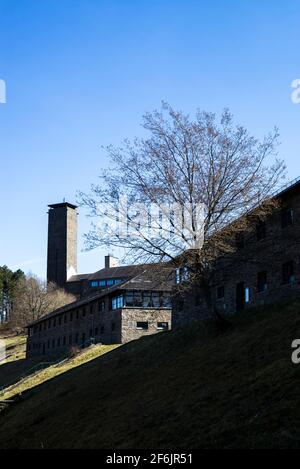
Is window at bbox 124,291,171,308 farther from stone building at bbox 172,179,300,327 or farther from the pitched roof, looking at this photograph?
stone building at bbox 172,179,300,327

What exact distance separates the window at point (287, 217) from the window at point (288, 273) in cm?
223

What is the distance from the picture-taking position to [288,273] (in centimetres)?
3005

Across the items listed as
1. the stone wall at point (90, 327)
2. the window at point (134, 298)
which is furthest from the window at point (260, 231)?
the window at point (134, 298)

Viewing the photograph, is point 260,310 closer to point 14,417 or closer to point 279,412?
point 14,417

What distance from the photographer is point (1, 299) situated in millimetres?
123062

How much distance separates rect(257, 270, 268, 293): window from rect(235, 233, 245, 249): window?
9.71 feet

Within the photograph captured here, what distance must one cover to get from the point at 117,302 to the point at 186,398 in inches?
1411

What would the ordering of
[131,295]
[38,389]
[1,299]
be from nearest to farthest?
[38,389], [131,295], [1,299]

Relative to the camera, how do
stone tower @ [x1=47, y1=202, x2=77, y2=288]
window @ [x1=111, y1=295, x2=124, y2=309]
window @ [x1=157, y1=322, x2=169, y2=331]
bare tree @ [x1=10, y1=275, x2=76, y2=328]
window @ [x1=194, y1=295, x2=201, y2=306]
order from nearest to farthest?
window @ [x1=194, y1=295, x2=201, y2=306], window @ [x1=157, y1=322, x2=169, y2=331], window @ [x1=111, y1=295, x2=124, y2=309], bare tree @ [x1=10, y1=275, x2=76, y2=328], stone tower @ [x1=47, y1=202, x2=77, y2=288]

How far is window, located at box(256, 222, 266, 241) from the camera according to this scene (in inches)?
1291

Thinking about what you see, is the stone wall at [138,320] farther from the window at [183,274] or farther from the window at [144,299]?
the window at [183,274]

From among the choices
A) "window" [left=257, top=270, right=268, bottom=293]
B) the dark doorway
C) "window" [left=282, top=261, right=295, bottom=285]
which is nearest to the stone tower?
the dark doorway
